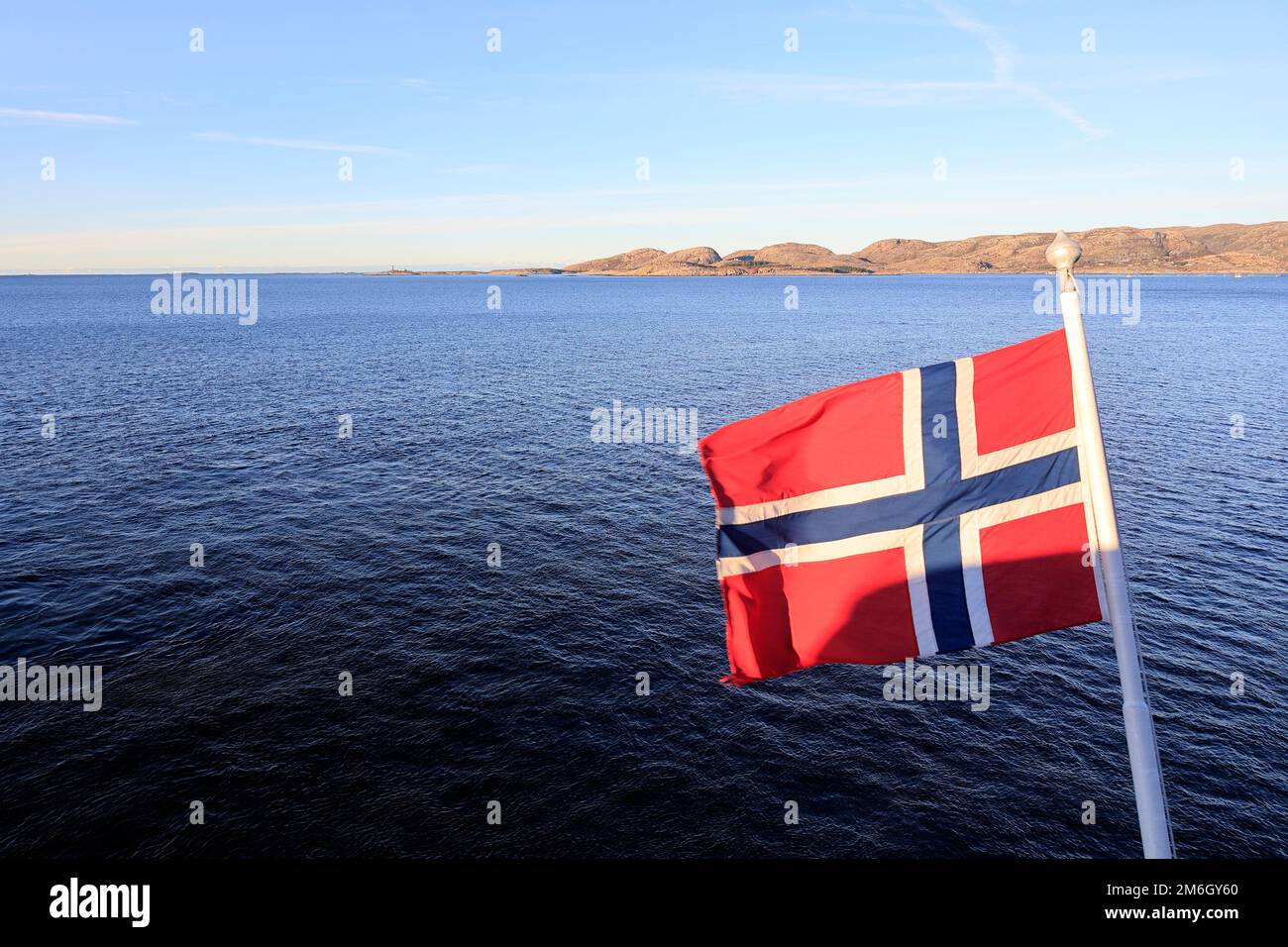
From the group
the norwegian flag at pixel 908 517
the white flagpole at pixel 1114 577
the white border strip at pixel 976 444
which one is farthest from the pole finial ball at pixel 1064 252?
the white border strip at pixel 976 444

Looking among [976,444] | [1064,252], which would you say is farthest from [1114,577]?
[1064,252]

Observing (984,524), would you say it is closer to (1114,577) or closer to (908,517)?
(908,517)

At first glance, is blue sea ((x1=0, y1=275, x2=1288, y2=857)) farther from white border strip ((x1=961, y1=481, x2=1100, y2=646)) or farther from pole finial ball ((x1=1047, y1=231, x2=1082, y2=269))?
pole finial ball ((x1=1047, y1=231, x2=1082, y2=269))

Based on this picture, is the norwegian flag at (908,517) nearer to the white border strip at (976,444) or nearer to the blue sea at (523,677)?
the white border strip at (976,444)

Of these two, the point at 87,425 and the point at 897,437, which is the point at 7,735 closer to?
the point at 897,437

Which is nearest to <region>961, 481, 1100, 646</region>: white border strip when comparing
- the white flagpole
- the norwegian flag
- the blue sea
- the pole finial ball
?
the norwegian flag

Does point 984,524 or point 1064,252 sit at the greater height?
point 1064,252
